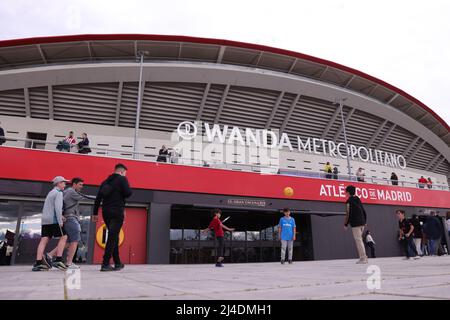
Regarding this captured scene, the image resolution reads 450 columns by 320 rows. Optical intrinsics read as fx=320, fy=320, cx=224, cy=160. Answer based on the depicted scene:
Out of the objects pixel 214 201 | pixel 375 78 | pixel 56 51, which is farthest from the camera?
pixel 375 78

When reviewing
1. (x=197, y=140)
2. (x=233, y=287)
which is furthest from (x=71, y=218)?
(x=197, y=140)

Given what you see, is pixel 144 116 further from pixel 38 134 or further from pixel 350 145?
pixel 350 145

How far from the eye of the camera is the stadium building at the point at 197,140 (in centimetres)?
1267

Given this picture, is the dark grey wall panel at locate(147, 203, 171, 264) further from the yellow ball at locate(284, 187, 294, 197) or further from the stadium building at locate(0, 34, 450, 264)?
the yellow ball at locate(284, 187, 294, 197)

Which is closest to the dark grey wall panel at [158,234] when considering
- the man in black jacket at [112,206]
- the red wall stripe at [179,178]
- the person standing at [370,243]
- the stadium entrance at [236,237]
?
the stadium entrance at [236,237]

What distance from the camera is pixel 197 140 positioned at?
1997cm

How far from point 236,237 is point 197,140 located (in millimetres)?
6816

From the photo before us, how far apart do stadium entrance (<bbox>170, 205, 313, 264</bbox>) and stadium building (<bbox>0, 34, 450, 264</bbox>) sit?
0.06 metres

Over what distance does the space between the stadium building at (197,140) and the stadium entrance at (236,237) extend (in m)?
0.06

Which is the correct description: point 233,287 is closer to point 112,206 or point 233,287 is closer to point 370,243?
point 112,206

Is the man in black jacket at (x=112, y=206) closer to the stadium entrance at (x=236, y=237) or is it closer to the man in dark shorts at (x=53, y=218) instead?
the man in dark shorts at (x=53, y=218)
